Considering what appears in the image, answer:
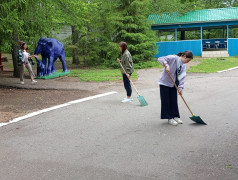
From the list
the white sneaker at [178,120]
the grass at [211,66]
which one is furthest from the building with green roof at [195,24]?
the white sneaker at [178,120]

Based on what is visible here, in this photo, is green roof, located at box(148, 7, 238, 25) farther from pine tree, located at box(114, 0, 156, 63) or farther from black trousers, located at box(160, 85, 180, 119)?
black trousers, located at box(160, 85, 180, 119)

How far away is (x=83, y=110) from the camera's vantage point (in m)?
7.87

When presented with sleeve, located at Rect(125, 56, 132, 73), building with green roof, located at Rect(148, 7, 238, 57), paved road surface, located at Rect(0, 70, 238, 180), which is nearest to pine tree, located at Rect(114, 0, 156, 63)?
building with green roof, located at Rect(148, 7, 238, 57)

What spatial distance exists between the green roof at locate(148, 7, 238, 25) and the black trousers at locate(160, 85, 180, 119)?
727 inches

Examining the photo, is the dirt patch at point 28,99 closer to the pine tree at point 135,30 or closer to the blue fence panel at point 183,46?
the pine tree at point 135,30

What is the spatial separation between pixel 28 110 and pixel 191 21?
18659 millimetres

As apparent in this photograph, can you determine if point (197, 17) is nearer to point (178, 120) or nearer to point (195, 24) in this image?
point (195, 24)

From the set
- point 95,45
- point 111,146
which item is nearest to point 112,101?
point 111,146

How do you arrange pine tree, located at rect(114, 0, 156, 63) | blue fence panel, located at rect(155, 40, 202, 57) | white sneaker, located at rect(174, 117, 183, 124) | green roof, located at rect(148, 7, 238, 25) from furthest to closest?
blue fence panel, located at rect(155, 40, 202, 57)
green roof, located at rect(148, 7, 238, 25)
pine tree, located at rect(114, 0, 156, 63)
white sneaker, located at rect(174, 117, 183, 124)

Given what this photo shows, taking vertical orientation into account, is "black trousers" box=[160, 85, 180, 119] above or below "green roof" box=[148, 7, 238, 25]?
below

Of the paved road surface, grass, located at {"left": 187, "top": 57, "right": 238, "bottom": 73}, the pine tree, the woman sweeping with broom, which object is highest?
the pine tree

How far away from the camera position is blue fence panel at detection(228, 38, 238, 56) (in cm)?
2320

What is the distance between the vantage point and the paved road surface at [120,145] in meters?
4.05

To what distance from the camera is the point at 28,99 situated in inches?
380
